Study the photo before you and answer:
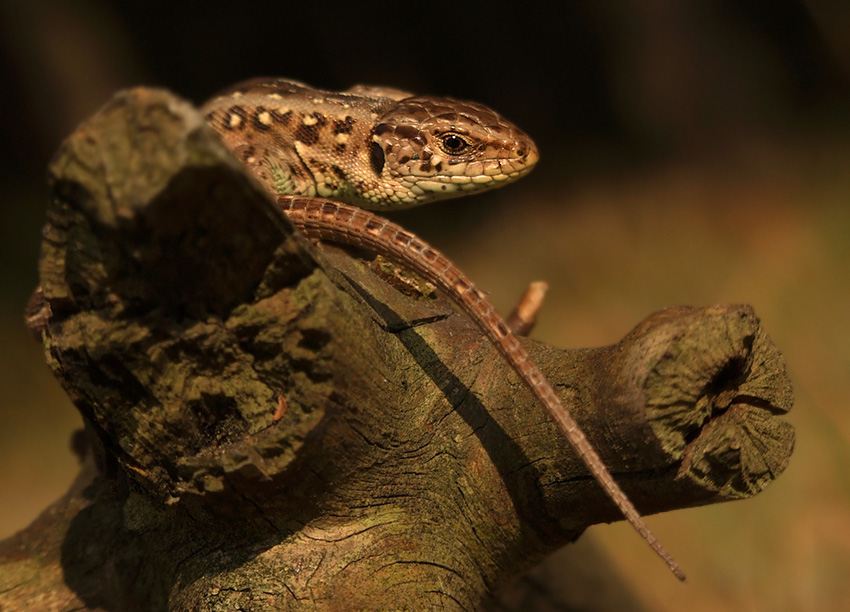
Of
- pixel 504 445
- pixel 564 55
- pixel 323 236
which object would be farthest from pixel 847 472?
pixel 323 236

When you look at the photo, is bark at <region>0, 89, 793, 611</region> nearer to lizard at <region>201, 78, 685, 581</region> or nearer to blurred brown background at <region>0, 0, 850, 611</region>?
lizard at <region>201, 78, 685, 581</region>

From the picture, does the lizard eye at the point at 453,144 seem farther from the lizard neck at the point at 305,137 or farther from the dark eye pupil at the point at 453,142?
the lizard neck at the point at 305,137

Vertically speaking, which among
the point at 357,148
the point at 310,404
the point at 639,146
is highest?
the point at 357,148

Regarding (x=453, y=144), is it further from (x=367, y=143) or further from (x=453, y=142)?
(x=367, y=143)

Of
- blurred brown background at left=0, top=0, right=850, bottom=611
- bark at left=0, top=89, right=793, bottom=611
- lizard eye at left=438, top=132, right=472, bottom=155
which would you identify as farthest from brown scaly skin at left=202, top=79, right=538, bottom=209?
blurred brown background at left=0, top=0, right=850, bottom=611

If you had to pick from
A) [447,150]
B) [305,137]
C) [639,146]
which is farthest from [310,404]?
[639,146]

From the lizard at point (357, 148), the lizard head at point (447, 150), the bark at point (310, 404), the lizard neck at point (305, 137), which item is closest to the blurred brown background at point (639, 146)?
the lizard at point (357, 148)
